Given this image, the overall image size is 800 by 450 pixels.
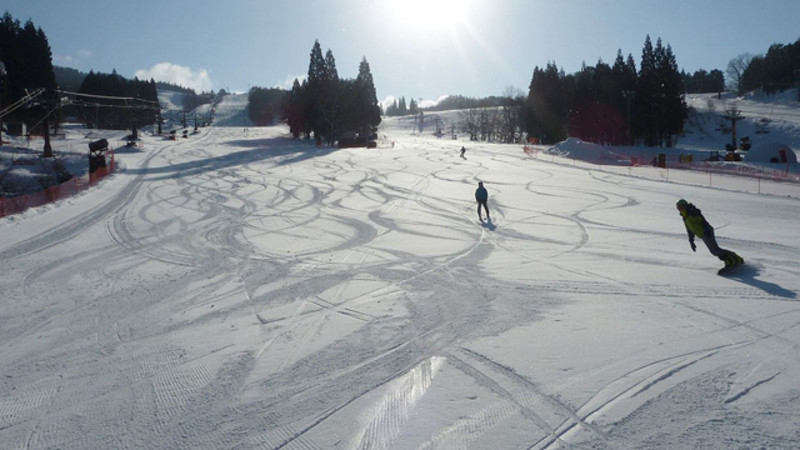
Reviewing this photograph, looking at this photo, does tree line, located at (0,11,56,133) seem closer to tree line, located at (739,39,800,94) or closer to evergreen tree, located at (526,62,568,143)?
evergreen tree, located at (526,62,568,143)

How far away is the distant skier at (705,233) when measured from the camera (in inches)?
359

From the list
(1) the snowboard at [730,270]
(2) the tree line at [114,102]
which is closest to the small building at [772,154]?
(1) the snowboard at [730,270]

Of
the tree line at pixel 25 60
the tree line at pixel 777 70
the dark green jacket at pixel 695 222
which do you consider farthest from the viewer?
the tree line at pixel 777 70

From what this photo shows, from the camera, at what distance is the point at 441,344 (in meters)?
6.45

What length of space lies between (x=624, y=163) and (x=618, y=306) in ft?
127

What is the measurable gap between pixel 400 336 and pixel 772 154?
46.6 m

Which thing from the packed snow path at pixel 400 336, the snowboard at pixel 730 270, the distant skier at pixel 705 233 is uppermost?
the distant skier at pixel 705 233

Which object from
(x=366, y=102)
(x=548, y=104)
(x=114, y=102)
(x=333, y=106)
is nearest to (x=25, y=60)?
(x=114, y=102)

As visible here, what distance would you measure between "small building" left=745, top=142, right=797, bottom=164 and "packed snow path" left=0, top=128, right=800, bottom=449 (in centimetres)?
3110

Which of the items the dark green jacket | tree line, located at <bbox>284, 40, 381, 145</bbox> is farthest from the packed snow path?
tree line, located at <bbox>284, 40, 381, 145</bbox>

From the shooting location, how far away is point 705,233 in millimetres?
9172

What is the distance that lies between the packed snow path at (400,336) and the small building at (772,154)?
→ 31.1m

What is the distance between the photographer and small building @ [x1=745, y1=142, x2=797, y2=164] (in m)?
40.4

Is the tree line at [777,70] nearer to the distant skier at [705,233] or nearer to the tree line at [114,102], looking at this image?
the distant skier at [705,233]
